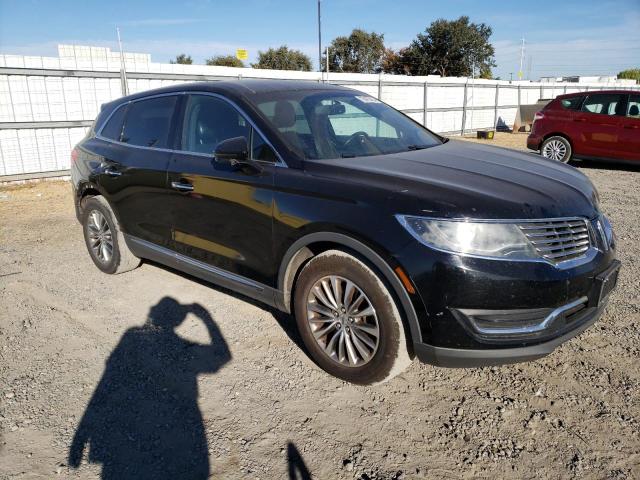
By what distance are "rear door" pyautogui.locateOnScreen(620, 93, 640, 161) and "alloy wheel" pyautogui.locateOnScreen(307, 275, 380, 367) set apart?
9968 millimetres

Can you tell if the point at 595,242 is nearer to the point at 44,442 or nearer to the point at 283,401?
the point at 283,401

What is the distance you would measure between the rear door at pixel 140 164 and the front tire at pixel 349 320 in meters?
1.61

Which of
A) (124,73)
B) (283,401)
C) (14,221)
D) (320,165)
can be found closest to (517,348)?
(283,401)

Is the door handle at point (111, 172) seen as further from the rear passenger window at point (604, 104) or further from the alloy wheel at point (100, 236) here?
the rear passenger window at point (604, 104)

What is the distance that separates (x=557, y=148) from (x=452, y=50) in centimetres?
5424

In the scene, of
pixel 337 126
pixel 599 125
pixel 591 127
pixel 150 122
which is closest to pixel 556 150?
pixel 591 127

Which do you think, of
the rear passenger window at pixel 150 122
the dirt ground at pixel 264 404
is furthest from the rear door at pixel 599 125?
the rear passenger window at pixel 150 122

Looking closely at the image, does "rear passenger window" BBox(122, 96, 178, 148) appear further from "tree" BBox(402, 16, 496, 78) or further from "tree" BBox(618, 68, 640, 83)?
"tree" BBox(618, 68, 640, 83)

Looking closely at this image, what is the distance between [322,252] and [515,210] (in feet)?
3.64

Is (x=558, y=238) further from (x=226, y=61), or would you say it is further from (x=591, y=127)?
(x=226, y=61)

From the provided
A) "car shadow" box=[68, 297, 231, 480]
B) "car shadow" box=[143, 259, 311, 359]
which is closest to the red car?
"car shadow" box=[143, 259, 311, 359]

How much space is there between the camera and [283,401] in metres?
2.91

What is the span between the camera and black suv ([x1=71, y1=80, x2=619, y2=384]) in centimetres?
252

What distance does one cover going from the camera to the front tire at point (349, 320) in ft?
8.97
